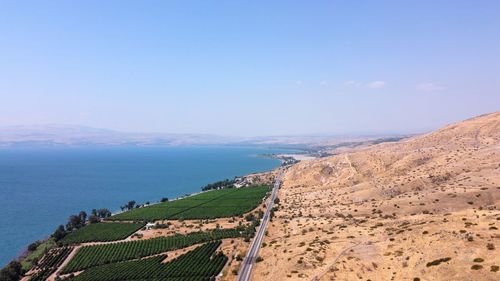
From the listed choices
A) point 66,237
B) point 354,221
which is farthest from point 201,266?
point 66,237

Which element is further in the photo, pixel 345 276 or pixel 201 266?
pixel 201 266

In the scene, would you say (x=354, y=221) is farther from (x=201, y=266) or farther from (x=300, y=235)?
(x=201, y=266)

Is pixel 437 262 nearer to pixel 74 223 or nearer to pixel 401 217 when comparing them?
pixel 401 217

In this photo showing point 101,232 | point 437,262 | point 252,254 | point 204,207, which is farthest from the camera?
point 204,207

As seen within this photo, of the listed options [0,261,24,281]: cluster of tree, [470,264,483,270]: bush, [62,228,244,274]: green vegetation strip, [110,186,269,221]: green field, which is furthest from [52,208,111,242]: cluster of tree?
[470,264,483,270]: bush

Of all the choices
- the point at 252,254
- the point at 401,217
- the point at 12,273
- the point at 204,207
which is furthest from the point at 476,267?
the point at 204,207

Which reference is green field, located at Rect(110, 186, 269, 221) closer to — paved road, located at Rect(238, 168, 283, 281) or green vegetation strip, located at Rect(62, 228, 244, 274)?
paved road, located at Rect(238, 168, 283, 281)

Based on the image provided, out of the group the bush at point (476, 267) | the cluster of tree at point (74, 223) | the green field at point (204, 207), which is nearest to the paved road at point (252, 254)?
the green field at point (204, 207)
